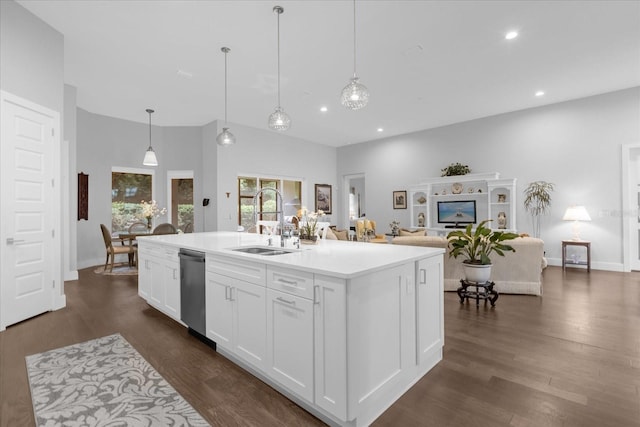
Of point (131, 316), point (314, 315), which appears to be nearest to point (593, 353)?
point (314, 315)

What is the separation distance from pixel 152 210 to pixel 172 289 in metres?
4.48

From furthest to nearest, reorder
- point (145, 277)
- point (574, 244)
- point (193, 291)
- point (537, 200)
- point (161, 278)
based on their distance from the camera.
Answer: point (537, 200) < point (574, 244) < point (145, 277) < point (161, 278) < point (193, 291)

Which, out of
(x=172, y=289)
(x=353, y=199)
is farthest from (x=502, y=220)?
(x=172, y=289)

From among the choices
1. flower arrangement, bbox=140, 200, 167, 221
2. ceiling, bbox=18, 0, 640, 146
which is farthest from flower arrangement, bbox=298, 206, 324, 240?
flower arrangement, bbox=140, 200, 167, 221

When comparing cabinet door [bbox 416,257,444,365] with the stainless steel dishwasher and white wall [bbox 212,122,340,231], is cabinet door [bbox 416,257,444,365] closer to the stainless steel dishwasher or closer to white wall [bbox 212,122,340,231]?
the stainless steel dishwasher

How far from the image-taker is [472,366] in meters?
2.31

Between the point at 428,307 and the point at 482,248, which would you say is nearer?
the point at 428,307

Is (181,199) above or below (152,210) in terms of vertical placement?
above

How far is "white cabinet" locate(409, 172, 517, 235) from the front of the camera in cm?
696

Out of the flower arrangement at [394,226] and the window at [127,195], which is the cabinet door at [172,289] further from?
the flower arrangement at [394,226]

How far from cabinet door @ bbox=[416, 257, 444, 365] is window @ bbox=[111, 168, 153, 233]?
7287 mm

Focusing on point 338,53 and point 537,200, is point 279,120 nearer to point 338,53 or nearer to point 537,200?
point 338,53

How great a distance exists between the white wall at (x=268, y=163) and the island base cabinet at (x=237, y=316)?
476 cm

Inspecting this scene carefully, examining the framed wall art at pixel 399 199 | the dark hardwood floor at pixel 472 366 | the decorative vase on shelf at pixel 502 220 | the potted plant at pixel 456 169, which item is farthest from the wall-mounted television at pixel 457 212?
the dark hardwood floor at pixel 472 366
